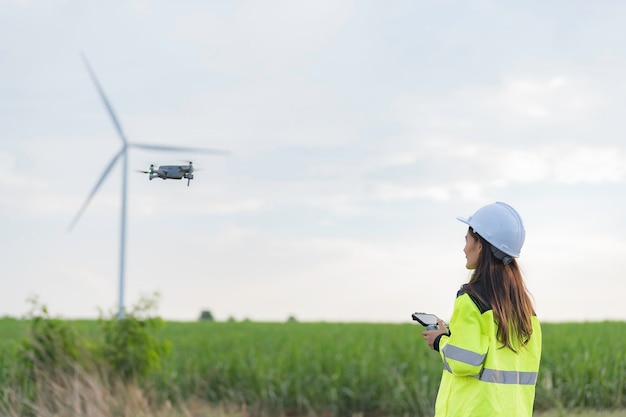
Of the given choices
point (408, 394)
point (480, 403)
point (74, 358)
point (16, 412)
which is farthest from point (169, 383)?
point (480, 403)

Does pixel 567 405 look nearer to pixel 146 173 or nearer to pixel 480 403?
pixel 480 403

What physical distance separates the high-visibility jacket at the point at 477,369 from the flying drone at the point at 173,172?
7.22ft

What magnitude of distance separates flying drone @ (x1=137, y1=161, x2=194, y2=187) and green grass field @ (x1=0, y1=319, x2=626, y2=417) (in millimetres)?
7605

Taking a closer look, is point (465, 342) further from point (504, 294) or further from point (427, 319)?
point (504, 294)

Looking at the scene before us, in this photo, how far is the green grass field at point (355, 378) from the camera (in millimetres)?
9523

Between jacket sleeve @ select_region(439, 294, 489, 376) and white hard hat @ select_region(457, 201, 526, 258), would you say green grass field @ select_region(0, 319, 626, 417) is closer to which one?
white hard hat @ select_region(457, 201, 526, 258)

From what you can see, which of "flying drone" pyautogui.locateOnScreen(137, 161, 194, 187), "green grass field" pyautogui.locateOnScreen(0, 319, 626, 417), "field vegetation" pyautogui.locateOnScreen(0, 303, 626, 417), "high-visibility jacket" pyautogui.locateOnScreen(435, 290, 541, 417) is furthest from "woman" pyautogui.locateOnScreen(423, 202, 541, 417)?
"green grass field" pyautogui.locateOnScreen(0, 319, 626, 417)

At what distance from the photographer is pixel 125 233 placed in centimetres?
1239

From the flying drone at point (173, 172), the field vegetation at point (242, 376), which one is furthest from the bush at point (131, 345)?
the flying drone at point (173, 172)

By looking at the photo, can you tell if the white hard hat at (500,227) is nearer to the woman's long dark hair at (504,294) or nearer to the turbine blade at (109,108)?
the woman's long dark hair at (504,294)

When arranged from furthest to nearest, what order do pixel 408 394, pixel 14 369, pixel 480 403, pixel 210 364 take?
pixel 210 364 < pixel 408 394 < pixel 14 369 < pixel 480 403

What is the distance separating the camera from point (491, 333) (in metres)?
3.91

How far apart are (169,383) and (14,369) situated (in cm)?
206

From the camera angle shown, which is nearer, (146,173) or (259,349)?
(146,173)
